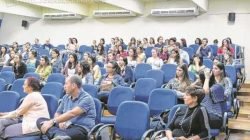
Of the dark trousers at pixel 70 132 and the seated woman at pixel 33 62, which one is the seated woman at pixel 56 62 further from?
the dark trousers at pixel 70 132

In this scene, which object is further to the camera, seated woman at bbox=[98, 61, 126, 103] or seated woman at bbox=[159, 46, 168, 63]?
seated woman at bbox=[159, 46, 168, 63]

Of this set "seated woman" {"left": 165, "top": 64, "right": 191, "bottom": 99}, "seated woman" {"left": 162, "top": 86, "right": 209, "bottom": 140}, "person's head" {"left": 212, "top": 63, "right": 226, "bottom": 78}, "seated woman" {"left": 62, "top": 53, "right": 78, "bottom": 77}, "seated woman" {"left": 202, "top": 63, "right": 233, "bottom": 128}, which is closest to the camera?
"seated woman" {"left": 162, "top": 86, "right": 209, "bottom": 140}

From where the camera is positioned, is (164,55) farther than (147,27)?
No

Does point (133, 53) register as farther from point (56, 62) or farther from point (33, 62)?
point (33, 62)

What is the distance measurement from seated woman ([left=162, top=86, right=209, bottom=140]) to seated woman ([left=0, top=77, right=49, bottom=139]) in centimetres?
127

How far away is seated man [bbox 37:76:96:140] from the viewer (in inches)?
130

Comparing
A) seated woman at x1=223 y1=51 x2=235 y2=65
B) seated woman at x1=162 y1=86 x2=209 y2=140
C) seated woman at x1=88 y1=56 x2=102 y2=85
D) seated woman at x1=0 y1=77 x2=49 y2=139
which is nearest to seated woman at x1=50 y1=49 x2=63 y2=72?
seated woman at x1=88 y1=56 x2=102 y2=85

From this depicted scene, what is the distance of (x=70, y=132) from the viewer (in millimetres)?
3271

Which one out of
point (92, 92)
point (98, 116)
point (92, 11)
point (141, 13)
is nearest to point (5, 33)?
point (92, 11)

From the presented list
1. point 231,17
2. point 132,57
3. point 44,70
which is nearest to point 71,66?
point 44,70

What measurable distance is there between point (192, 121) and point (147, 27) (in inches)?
303

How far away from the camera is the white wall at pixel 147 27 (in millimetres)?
9180

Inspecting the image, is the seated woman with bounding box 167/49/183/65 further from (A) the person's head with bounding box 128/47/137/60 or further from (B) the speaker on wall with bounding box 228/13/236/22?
(B) the speaker on wall with bounding box 228/13/236/22

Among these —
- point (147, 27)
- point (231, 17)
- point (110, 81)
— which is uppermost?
point (231, 17)
